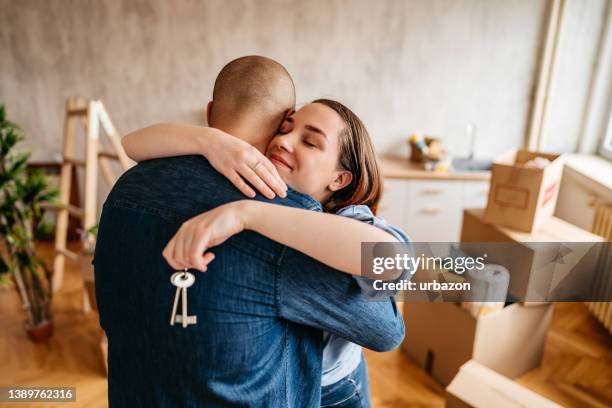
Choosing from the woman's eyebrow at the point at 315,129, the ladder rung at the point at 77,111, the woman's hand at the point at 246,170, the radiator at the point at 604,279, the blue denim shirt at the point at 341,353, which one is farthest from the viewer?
the ladder rung at the point at 77,111

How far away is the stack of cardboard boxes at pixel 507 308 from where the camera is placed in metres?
2.23

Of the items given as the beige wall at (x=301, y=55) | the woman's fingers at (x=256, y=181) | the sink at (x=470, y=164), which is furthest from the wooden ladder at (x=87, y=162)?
the sink at (x=470, y=164)

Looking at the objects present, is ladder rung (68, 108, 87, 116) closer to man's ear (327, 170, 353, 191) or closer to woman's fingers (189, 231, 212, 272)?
man's ear (327, 170, 353, 191)

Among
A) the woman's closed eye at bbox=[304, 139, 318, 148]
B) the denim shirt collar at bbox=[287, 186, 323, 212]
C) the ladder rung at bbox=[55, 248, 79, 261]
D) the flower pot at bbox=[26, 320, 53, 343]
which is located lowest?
the flower pot at bbox=[26, 320, 53, 343]

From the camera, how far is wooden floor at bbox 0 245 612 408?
8.09 ft

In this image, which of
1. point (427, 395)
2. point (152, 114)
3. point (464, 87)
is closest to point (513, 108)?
point (464, 87)

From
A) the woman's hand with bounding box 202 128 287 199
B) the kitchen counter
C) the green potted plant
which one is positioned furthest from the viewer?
the kitchen counter

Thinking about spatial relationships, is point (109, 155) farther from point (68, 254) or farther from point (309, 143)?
point (309, 143)

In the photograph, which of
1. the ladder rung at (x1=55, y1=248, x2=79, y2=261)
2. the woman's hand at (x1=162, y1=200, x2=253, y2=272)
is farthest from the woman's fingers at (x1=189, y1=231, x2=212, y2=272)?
the ladder rung at (x1=55, y1=248, x2=79, y2=261)

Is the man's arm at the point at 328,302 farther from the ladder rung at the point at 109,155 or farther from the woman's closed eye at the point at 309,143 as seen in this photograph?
the ladder rung at the point at 109,155

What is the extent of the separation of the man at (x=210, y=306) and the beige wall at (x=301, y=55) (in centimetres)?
342

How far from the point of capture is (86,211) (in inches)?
117

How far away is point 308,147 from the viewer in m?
1.06

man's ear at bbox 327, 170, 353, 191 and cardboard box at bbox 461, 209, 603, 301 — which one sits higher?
man's ear at bbox 327, 170, 353, 191
